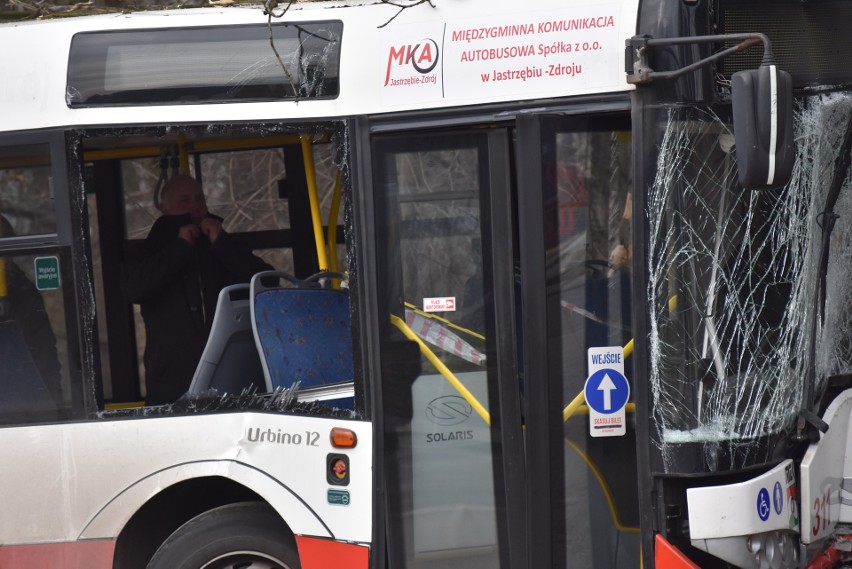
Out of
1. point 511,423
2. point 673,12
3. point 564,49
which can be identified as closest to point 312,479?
point 511,423

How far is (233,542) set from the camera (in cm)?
458

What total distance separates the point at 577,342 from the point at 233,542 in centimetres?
161

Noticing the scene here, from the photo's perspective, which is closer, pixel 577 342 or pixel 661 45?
pixel 661 45

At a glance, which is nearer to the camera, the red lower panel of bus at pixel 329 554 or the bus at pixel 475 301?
the bus at pixel 475 301

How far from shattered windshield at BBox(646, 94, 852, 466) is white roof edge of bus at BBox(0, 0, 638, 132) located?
41cm

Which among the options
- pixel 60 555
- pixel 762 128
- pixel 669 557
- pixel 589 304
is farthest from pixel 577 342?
pixel 60 555

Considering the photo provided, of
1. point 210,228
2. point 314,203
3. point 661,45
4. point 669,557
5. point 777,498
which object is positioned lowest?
point 669,557

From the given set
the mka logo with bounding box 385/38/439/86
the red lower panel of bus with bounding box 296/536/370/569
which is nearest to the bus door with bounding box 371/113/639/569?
the red lower panel of bus with bounding box 296/536/370/569

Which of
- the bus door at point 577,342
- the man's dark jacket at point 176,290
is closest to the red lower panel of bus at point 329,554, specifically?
the bus door at point 577,342

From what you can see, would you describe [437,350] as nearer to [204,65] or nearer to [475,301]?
[475,301]

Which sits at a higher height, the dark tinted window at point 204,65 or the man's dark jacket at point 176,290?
the dark tinted window at point 204,65

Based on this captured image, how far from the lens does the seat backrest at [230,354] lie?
4.93 meters

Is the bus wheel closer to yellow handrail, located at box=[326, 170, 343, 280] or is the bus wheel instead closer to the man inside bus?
the man inside bus

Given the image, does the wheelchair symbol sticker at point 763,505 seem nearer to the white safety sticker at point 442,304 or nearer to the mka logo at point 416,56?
the white safety sticker at point 442,304
